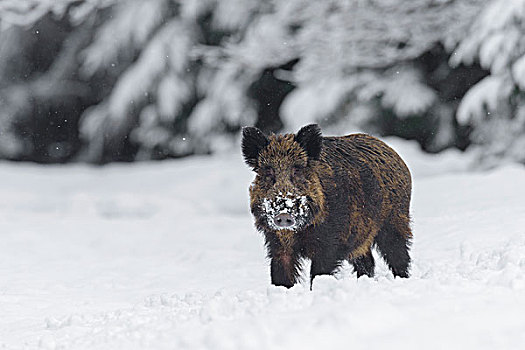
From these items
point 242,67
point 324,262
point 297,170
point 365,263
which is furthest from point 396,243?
point 242,67

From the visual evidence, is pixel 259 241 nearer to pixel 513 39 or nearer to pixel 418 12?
pixel 513 39

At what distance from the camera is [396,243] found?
5613mm

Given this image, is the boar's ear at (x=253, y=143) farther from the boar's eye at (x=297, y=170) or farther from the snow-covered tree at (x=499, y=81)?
the snow-covered tree at (x=499, y=81)

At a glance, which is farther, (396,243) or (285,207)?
(396,243)

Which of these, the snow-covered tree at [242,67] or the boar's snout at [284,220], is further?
the snow-covered tree at [242,67]

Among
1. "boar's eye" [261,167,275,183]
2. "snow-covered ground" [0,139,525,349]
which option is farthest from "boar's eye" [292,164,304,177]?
"snow-covered ground" [0,139,525,349]

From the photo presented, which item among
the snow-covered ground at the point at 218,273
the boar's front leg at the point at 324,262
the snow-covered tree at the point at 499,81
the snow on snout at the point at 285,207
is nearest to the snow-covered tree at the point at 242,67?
the snow-covered tree at the point at 499,81

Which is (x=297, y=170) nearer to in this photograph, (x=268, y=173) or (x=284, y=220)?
(x=268, y=173)

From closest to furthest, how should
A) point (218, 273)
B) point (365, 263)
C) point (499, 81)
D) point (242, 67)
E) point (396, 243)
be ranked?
point (396, 243)
point (365, 263)
point (218, 273)
point (499, 81)
point (242, 67)

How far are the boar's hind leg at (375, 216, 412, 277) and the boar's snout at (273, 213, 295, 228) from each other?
115 cm

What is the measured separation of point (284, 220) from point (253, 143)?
61 cm

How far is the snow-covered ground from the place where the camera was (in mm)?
3346

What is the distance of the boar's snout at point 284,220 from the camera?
15.1 feet

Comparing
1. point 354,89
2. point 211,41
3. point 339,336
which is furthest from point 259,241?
point 211,41
